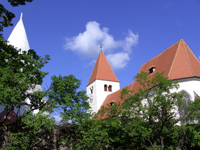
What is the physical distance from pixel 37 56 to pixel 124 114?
17.1ft

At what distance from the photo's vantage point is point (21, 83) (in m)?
9.11

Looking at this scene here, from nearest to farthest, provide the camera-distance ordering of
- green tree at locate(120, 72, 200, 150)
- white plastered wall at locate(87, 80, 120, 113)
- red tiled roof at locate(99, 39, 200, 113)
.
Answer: green tree at locate(120, 72, 200, 150) < red tiled roof at locate(99, 39, 200, 113) < white plastered wall at locate(87, 80, 120, 113)

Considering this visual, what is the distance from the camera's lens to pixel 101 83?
98.5 ft

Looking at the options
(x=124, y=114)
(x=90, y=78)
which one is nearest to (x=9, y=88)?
(x=124, y=114)

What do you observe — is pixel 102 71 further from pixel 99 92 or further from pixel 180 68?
pixel 180 68

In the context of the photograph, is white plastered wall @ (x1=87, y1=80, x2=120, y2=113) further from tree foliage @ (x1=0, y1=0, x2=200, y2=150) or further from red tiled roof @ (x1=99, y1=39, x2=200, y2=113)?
tree foliage @ (x1=0, y1=0, x2=200, y2=150)

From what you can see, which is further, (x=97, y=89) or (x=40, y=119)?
(x=97, y=89)

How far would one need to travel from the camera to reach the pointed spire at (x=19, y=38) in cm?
2006

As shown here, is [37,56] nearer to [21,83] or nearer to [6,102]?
[21,83]

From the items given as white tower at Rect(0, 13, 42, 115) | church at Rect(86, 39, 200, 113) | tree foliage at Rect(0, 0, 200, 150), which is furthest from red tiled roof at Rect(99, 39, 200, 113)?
white tower at Rect(0, 13, 42, 115)

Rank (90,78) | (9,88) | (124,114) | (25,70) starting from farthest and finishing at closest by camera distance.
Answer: (90,78) → (124,114) → (25,70) → (9,88)

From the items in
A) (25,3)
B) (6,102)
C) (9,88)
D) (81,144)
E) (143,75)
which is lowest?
(81,144)

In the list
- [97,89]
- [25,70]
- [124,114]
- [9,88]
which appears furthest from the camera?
[97,89]

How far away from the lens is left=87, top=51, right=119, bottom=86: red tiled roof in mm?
30355
